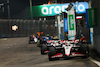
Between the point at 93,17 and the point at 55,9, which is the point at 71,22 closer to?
the point at 93,17

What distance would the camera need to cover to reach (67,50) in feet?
33.8

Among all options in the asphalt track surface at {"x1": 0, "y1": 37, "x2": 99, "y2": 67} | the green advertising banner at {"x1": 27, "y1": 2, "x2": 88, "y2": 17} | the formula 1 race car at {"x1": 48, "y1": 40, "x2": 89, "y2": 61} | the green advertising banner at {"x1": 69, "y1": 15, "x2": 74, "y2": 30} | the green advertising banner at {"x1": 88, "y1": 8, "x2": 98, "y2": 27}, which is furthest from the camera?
the green advertising banner at {"x1": 27, "y1": 2, "x2": 88, "y2": 17}

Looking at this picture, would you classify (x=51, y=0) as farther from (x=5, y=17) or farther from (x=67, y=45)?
(x=67, y=45)

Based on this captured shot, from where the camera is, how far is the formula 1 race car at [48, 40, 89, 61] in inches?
407

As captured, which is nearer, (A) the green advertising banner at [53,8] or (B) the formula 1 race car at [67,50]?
(B) the formula 1 race car at [67,50]

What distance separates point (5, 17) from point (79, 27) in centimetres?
3024

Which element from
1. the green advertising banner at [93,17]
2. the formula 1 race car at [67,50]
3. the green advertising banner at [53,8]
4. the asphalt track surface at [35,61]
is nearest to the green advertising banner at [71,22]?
the green advertising banner at [93,17]

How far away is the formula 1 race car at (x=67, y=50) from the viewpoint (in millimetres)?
10336

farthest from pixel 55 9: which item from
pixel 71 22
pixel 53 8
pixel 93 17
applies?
pixel 93 17

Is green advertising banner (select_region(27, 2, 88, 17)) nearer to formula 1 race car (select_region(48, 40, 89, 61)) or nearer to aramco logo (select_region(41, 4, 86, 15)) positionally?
aramco logo (select_region(41, 4, 86, 15))

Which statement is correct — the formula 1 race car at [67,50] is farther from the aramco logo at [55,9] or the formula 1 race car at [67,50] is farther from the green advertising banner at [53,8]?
the aramco logo at [55,9]

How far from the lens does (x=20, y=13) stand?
169 feet

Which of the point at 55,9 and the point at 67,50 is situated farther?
the point at 55,9

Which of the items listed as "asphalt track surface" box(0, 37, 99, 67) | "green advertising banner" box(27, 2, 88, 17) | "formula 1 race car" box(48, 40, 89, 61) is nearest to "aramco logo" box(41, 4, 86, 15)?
"green advertising banner" box(27, 2, 88, 17)
